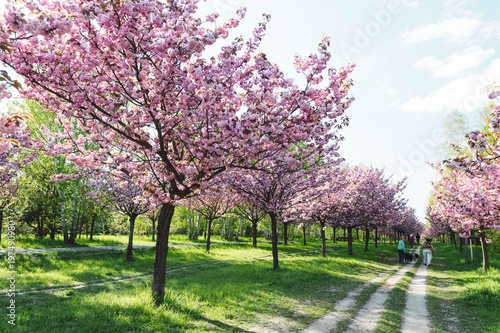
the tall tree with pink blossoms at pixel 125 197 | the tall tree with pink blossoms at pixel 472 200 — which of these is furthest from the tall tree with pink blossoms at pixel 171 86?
the tall tree with pink blossoms at pixel 125 197

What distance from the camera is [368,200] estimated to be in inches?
976

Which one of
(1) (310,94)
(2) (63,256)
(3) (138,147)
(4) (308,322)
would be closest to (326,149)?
(1) (310,94)

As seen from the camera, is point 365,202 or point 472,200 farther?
point 365,202

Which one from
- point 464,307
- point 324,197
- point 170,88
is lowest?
point 464,307

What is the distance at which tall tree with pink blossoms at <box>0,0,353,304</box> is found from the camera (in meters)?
5.91

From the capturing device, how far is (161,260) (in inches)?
342

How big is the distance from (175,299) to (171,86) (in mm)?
6106

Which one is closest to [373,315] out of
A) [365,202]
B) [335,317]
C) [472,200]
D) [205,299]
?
[335,317]

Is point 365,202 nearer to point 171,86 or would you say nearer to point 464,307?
point 464,307

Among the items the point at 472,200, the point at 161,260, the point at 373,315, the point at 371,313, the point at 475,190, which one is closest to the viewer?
the point at 373,315

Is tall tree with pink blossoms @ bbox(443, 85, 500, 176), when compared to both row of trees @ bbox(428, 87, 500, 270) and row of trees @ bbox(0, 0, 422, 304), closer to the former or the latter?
row of trees @ bbox(428, 87, 500, 270)

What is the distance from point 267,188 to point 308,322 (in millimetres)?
7772

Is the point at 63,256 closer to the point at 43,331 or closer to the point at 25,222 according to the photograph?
the point at 43,331

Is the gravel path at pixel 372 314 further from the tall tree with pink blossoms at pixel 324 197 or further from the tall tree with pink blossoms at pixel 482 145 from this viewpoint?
the tall tree with pink blossoms at pixel 324 197
